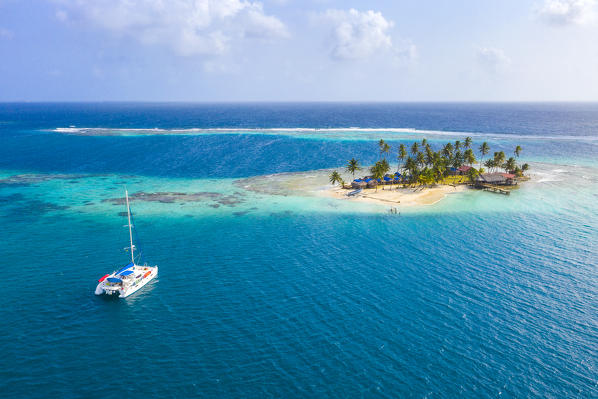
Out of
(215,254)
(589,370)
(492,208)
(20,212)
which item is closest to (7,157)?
(20,212)

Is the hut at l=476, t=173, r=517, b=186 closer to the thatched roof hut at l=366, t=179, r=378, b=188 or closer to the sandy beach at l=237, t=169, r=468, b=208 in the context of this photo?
the sandy beach at l=237, t=169, r=468, b=208

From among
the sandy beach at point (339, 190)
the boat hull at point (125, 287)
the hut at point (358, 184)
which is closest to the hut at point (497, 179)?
the sandy beach at point (339, 190)

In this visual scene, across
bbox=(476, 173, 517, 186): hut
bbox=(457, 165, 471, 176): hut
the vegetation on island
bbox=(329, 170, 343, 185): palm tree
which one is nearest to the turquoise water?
bbox=(476, 173, 517, 186): hut

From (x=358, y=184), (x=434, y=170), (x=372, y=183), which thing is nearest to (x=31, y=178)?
(x=358, y=184)

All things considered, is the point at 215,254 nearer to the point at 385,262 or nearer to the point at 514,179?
the point at 385,262

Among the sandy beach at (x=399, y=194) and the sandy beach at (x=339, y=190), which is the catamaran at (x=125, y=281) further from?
the sandy beach at (x=399, y=194)

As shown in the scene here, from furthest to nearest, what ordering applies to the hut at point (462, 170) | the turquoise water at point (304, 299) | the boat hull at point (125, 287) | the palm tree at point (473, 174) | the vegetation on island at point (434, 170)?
1. the hut at point (462, 170)
2. the palm tree at point (473, 174)
3. the vegetation on island at point (434, 170)
4. the boat hull at point (125, 287)
5. the turquoise water at point (304, 299)

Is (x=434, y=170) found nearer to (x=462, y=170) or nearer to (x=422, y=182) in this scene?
(x=422, y=182)
